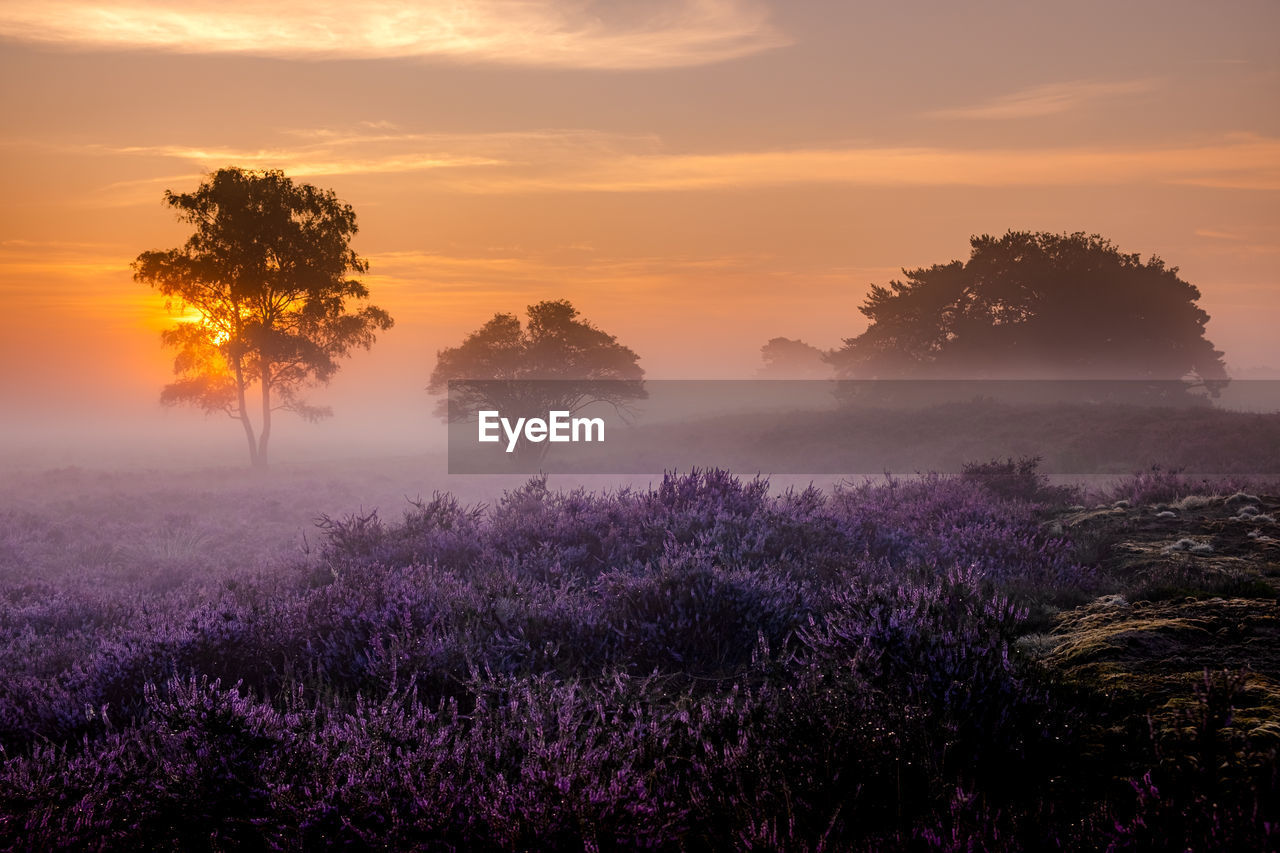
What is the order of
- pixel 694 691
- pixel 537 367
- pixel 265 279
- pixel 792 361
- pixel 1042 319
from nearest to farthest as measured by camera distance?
1. pixel 694 691
2. pixel 265 279
3. pixel 537 367
4. pixel 1042 319
5. pixel 792 361

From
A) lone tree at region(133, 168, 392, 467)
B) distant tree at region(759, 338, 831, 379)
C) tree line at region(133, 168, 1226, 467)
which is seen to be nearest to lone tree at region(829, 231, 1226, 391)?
tree line at region(133, 168, 1226, 467)

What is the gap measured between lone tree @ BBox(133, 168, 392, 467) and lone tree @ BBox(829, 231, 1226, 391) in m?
25.1

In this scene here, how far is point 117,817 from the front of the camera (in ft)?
8.54

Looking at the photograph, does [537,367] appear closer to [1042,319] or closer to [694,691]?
[1042,319]

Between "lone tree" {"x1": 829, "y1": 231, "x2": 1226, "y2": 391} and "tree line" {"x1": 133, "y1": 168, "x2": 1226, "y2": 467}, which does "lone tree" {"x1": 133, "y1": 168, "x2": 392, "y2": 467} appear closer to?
"tree line" {"x1": 133, "y1": 168, "x2": 1226, "y2": 467}

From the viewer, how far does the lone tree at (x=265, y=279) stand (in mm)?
29219

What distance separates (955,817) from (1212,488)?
28.7 feet

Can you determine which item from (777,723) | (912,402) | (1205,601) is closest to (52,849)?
(777,723)

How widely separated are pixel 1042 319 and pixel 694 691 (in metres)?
40.0

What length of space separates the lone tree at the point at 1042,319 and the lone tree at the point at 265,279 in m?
25.1

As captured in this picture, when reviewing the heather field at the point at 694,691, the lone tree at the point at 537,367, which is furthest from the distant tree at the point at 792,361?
the heather field at the point at 694,691

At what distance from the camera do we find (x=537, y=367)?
3316cm

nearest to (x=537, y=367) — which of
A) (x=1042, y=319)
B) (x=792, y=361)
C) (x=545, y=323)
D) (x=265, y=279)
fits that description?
(x=545, y=323)

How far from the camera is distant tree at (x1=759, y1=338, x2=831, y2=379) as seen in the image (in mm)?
91500
